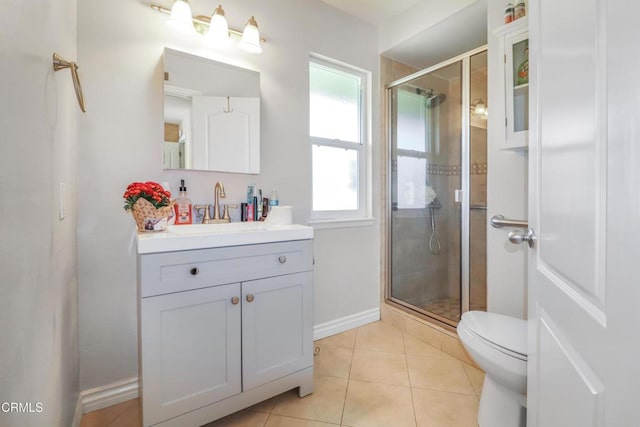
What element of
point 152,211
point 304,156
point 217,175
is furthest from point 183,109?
point 304,156

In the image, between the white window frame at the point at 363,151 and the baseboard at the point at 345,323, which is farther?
the white window frame at the point at 363,151

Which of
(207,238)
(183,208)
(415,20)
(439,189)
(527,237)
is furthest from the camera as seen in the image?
(439,189)

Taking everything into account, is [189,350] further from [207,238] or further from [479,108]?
[479,108]

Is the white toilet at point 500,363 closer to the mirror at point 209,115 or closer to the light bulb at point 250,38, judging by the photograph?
the mirror at point 209,115

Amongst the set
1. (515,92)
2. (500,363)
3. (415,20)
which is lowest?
(500,363)

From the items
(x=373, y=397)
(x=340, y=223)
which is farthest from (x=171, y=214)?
(x=373, y=397)

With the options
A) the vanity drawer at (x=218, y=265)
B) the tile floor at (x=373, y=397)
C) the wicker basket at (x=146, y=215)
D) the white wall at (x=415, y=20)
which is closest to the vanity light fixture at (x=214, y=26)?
the wicker basket at (x=146, y=215)

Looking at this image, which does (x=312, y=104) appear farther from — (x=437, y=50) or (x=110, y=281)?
(x=110, y=281)

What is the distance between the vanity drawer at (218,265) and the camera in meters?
1.17

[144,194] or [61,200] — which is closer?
[61,200]

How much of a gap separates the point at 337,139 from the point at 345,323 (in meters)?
1.47

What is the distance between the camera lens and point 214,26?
5.52ft

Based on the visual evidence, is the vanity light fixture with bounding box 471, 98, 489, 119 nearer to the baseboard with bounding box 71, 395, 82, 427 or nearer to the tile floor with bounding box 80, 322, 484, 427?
the tile floor with bounding box 80, 322, 484, 427

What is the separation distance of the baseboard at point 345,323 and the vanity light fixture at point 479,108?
1.72m
